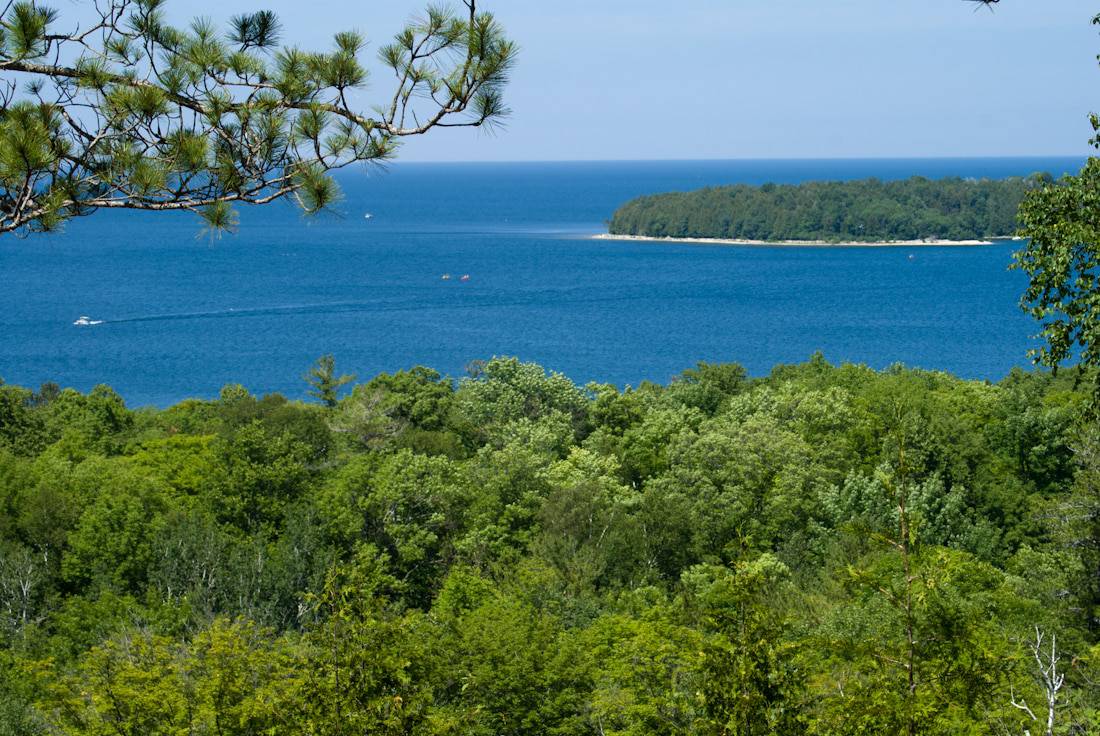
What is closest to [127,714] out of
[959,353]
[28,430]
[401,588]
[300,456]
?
[401,588]

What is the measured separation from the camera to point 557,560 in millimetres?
28438

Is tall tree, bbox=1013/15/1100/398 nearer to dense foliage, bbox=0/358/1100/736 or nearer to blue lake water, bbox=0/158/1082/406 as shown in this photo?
dense foliage, bbox=0/358/1100/736

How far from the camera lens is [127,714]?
1423 centimetres

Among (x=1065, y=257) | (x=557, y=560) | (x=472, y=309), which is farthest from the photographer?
(x=472, y=309)

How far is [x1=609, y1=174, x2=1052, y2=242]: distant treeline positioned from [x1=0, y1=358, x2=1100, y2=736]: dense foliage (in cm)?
11990

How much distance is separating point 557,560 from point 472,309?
73827mm

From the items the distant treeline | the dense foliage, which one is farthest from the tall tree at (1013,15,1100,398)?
the distant treeline

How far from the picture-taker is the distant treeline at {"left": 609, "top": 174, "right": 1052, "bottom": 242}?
16388 cm

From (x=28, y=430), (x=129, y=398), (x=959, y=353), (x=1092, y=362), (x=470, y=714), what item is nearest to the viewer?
(x=1092, y=362)

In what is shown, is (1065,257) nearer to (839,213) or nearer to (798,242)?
(798,242)

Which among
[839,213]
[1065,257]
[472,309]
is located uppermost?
[1065,257]

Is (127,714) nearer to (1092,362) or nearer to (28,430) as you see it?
(1092,362)

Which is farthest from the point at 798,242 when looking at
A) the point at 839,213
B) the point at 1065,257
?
the point at 1065,257

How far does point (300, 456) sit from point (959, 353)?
203ft
